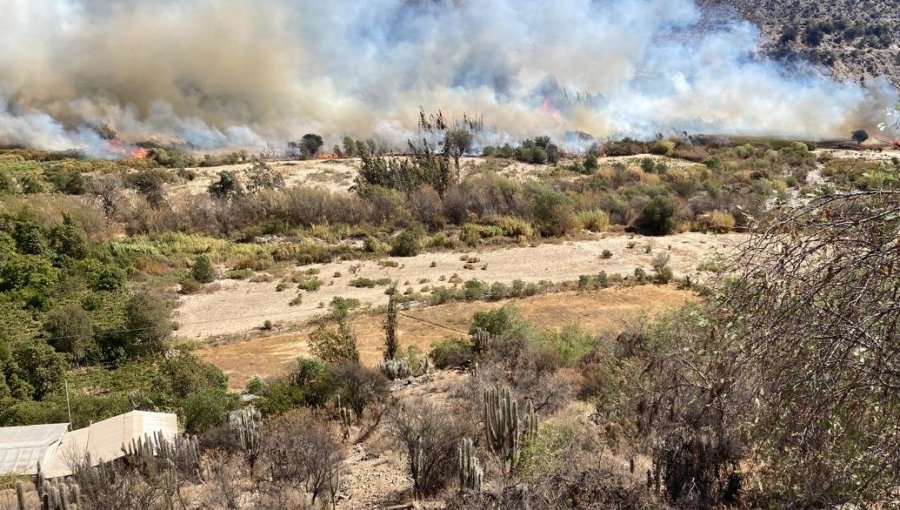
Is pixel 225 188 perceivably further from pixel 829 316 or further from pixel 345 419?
pixel 829 316

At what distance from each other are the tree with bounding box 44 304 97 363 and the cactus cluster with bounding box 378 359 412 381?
8.45 m

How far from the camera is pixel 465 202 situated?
35.1 m

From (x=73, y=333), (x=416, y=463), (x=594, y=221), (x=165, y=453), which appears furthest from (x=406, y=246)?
(x=416, y=463)

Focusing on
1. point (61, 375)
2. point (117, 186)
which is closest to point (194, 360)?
point (61, 375)

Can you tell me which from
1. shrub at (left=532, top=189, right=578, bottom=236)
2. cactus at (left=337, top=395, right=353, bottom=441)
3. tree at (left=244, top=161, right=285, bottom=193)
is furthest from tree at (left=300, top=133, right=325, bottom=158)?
cactus at (left=337, top=395, right=353, bottom=441)

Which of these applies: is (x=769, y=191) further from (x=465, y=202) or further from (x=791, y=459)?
(x=791, y=459)

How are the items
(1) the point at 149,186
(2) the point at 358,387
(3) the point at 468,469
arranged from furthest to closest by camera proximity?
(1) the point at 149,186 → (2) the point at 358,387 → (3) the point at 468,469

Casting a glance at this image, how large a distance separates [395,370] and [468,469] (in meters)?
6.16

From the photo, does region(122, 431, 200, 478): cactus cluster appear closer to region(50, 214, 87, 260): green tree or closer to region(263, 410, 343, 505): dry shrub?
region(263, 410, 343, 505): dry shrub

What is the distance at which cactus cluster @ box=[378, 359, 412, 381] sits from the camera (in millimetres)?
13539

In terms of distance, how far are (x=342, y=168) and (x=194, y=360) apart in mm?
39060

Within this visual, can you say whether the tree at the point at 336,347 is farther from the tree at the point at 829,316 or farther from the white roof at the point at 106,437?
the tree at the point at 829,316

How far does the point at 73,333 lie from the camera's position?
16.1 meters

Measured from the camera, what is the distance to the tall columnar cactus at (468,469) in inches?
290
